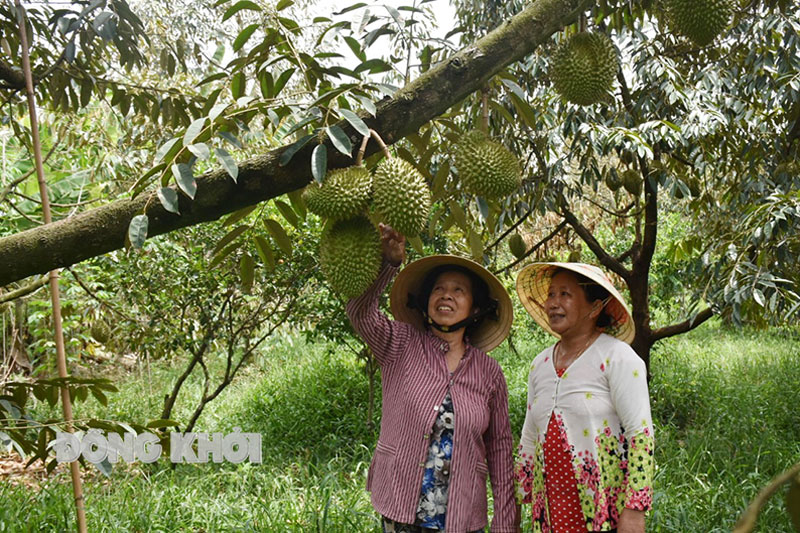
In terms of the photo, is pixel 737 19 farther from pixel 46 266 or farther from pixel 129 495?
pixel 129 495

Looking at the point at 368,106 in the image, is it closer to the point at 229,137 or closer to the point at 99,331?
the point at 229,137

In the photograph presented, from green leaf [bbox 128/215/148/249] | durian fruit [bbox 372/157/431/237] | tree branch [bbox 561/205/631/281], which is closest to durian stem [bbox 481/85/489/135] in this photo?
durian fruit [bbox 372/157/431/237]

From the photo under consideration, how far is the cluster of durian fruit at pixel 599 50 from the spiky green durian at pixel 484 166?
0.45m

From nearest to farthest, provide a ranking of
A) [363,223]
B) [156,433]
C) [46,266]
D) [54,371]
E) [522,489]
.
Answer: [46,266] → [363,223] → [156,433] → [522,489] → [54,371]

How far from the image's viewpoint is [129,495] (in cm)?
334

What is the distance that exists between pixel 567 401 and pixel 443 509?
17.0 inches

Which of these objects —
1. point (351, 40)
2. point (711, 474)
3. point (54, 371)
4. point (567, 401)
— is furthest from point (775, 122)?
point (54, 371)

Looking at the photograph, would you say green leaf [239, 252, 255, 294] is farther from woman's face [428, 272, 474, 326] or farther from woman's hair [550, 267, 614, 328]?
woman's hair [550, 267, 614, 328]

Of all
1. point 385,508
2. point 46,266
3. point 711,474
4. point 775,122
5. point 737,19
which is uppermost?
point 737,19


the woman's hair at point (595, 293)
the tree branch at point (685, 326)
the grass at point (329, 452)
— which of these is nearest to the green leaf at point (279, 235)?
the woman's hair at point (595, 293)

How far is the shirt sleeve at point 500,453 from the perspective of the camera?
6.08ft

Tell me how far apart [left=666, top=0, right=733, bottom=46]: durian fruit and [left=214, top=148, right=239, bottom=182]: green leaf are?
122cm

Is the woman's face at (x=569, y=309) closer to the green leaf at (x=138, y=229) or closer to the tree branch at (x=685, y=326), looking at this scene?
the green leaf at (x=138, y=229)

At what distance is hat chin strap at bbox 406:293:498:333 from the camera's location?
74.3 inches
